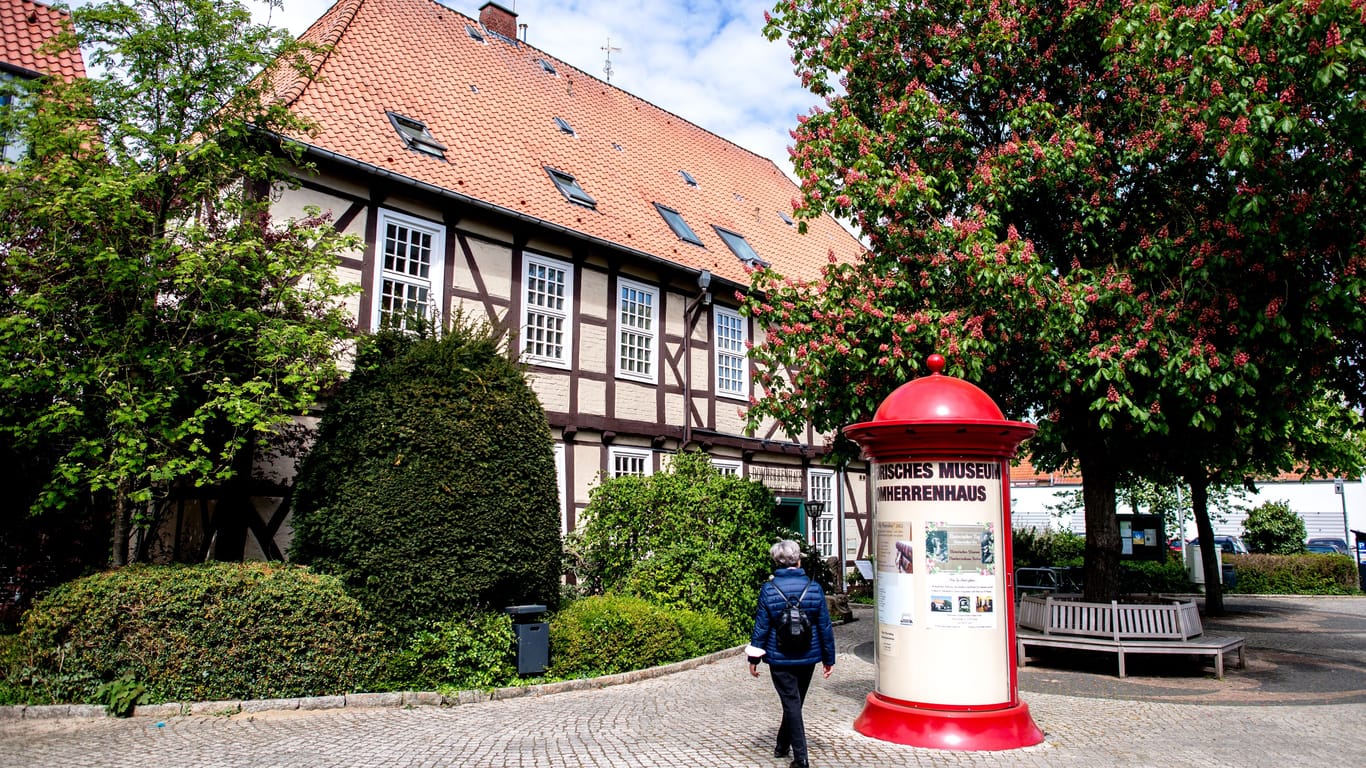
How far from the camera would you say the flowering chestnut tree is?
8367mm

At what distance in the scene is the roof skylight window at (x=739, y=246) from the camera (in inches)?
790

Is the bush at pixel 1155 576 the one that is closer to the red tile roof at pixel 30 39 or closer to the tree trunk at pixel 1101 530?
the tree trunk at pixel 1101 530

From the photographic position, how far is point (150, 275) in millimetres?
9086

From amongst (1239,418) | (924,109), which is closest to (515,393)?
(924,109)

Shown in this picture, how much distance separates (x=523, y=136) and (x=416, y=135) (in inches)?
122

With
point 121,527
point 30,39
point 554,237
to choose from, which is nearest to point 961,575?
point 121,527

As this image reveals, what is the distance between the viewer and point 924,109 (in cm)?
1091

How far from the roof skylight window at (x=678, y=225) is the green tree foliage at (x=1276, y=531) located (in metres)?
19.9

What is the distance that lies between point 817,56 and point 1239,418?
6664 mm

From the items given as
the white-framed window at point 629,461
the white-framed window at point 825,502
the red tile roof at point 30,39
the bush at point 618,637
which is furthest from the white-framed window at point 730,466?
the red tile roof at point 30,39

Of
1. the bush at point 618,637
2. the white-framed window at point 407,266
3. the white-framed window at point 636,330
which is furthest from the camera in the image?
the white-framed window at point 636,330

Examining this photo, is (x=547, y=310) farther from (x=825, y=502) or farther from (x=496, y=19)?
(x=496, y=19)

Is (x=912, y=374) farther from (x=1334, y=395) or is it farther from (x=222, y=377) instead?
(x=222, y=377)

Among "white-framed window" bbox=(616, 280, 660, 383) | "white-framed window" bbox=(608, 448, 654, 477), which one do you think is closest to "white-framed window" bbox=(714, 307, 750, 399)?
"white-framed window" bbox=(616, 280, 660, 383)
